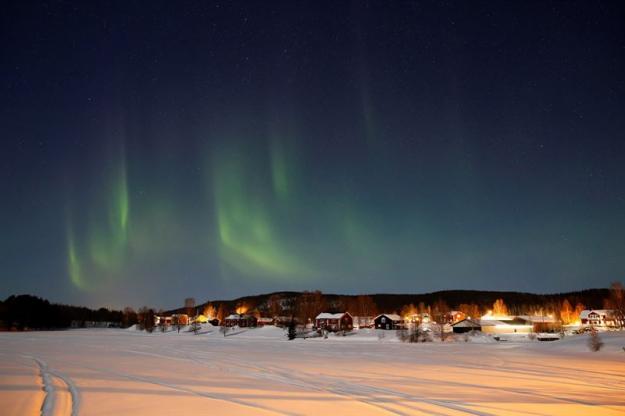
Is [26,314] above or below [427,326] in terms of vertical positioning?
above

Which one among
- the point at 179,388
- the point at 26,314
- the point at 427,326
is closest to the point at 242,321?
the point at 427,326

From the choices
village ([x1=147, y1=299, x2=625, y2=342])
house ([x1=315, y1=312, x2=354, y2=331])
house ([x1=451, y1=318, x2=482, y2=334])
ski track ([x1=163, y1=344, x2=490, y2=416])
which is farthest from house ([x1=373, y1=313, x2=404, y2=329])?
ski track ([x1=163, y1=344, x2=490, y2=416])

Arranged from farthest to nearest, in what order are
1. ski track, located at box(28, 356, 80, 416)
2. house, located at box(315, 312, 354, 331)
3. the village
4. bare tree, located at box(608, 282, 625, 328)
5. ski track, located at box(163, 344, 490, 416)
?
house, located at box(315, 312, 354, 331) < bare tree, located at box(608, 282, 625, 328) < the village < ski track, located at box(163, 344, 490, 416) < ski track, located at box(28, 356, 80, 416)

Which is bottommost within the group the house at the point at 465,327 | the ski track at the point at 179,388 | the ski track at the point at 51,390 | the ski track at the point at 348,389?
the house at the point at 465,327

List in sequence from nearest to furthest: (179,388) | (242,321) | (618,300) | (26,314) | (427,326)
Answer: (179,388) → (618,300) → (427,326) → (26,314) → (242,321)

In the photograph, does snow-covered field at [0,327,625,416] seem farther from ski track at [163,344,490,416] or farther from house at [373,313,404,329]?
house at [373,313,404,329]

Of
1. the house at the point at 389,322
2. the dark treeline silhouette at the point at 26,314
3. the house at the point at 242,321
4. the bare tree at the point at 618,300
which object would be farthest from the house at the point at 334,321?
the dark treeline silhouette at the point at 26,314

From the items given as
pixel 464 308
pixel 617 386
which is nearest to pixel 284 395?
pixel 617 386

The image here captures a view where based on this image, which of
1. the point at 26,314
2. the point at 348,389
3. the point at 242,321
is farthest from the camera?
the point at 242,321

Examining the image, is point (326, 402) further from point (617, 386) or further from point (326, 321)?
point (326, 321)

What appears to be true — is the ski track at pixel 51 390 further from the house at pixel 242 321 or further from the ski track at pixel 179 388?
the house at pixel 242 321

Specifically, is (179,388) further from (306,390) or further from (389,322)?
(389,322)

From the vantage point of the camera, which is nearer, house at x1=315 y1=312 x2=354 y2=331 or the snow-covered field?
the snow-covered field

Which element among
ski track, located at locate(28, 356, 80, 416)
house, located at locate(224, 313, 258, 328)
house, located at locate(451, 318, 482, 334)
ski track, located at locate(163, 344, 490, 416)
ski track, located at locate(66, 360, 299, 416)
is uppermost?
ski track, located at locate(28, 356, 80, 416)
